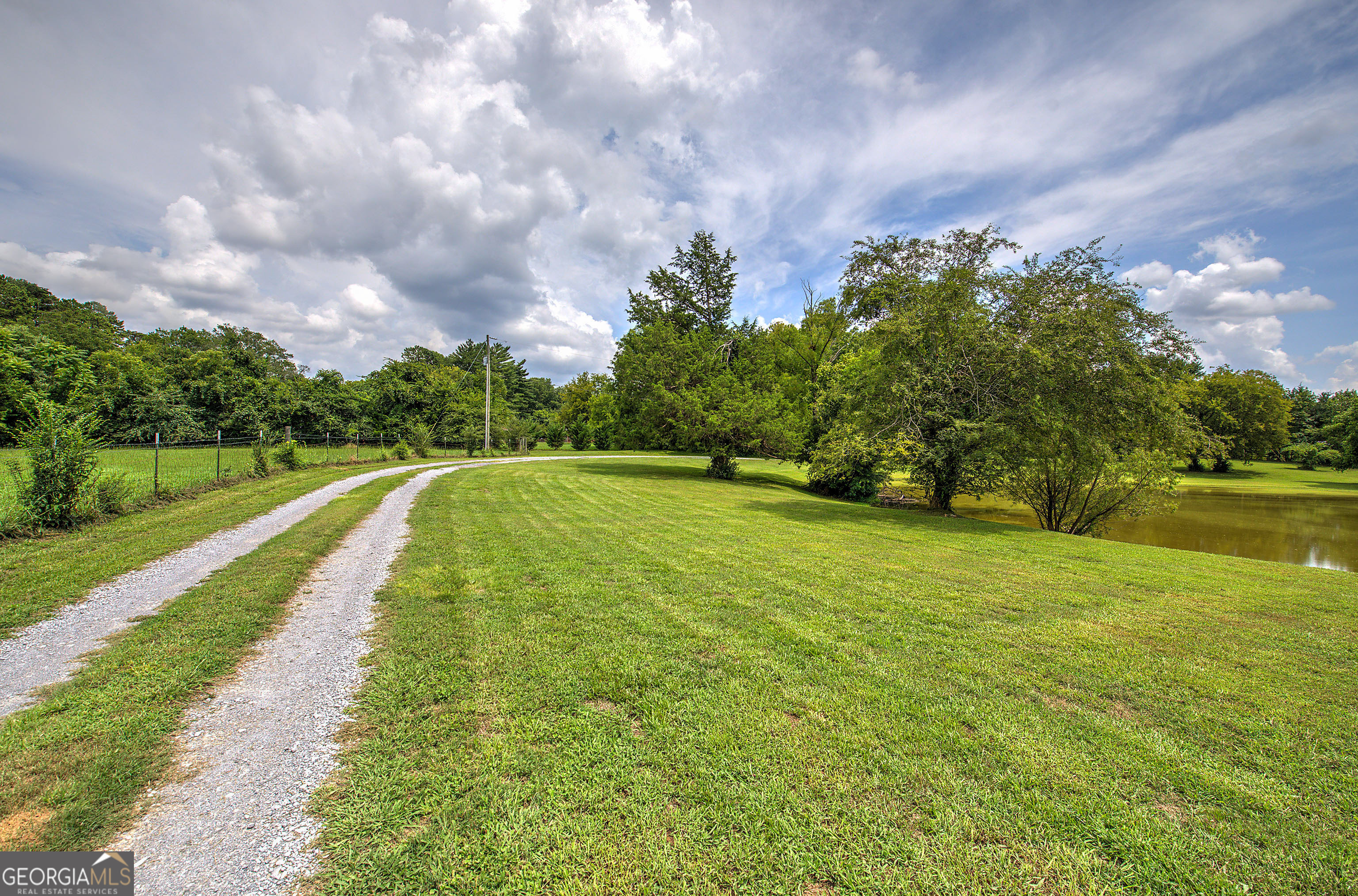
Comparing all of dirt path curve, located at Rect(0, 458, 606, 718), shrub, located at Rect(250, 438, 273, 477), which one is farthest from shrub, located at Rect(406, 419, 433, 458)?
dirt path curve, located at Rect(0, 458, 606, 718)

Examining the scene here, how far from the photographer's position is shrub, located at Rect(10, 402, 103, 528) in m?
7.26

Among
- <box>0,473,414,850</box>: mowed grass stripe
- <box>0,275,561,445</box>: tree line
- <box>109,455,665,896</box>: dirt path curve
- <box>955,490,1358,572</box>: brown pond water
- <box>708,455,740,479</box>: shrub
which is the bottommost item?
<box>955,490,1358,572</box>: brown pond water

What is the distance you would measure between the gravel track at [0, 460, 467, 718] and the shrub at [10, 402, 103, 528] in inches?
96.8

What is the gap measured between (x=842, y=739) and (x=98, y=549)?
32.0 feet

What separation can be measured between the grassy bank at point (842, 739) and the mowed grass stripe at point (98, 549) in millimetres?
3089

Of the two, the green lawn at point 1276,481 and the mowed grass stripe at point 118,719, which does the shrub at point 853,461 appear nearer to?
the mowed grass stripe at point 118,719

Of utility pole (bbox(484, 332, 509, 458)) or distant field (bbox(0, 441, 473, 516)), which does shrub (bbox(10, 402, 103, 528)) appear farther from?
utility pole (bbox(484, 332, 509, 458))

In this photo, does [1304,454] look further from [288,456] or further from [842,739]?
[288,456]

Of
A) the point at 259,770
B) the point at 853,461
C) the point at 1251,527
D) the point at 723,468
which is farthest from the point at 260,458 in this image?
the point at 1251,527

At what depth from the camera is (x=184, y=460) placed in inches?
578

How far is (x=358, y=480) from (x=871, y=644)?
1610 centimetres

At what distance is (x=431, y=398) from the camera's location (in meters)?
35.4

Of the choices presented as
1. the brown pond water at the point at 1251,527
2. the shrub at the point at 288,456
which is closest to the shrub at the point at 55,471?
the shrub at the point at 288,456

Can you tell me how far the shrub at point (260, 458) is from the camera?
48.0 ft
